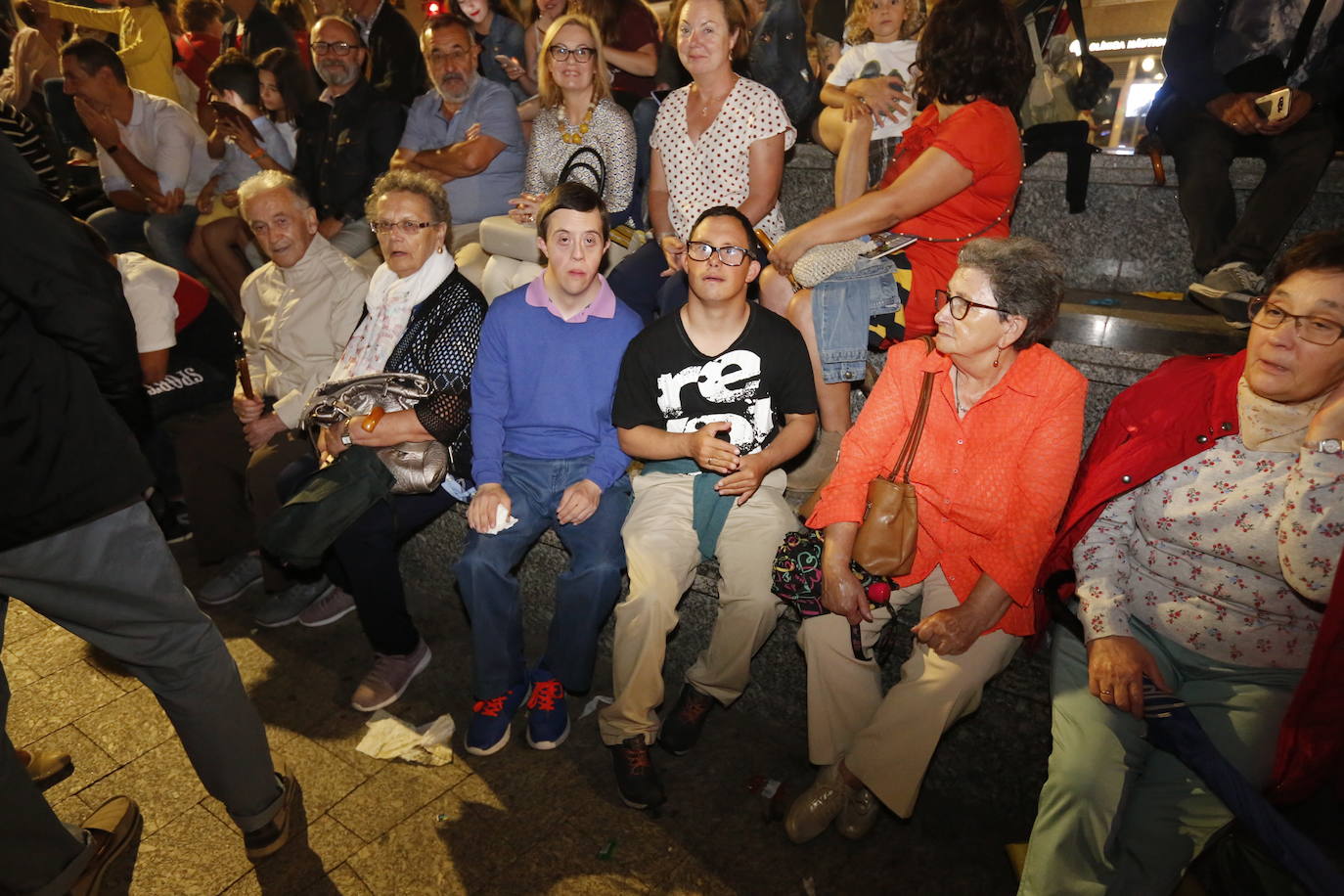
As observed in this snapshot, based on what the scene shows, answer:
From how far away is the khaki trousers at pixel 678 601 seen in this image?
2.62m

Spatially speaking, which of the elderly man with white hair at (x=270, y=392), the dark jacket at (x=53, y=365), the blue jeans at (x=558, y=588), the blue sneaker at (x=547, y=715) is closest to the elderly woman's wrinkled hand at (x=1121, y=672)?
the blue jeans at (x=558, y=588)

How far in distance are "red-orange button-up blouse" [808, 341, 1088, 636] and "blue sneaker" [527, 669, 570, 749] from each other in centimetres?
123

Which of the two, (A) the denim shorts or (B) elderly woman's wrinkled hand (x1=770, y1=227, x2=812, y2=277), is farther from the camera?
(B) elderly woman's wrinkled hand (x1=770, y1=227, x2=812, y2=277)

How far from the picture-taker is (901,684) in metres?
2.30

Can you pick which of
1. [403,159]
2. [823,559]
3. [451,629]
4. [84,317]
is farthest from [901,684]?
[403,159]

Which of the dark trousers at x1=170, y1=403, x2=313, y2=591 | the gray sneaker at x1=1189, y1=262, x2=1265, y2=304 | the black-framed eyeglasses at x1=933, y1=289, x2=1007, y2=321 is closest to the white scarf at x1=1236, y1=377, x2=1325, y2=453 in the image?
the black-framed eyeglasses at x1=933, y1=289, x2=1007, y2=321

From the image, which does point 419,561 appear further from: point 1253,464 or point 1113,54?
point 1113,54

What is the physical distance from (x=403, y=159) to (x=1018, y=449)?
4069mm

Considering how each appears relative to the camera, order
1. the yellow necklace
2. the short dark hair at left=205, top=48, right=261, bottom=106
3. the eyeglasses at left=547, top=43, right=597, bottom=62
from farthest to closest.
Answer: the short dark hair at left=205, top=48, right=261, bottom=106 → the yellow necklace → the eyeglasses at left=547, top=43, right=597, bottom=62

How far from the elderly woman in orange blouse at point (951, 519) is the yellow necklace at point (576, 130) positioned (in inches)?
95.9

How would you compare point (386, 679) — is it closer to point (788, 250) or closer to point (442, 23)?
point (788, 250)

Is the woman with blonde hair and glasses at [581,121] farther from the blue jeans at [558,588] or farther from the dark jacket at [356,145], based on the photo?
the blue jeans at [558,588]

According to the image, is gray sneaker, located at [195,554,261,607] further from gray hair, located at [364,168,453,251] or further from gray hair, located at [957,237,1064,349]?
gray hair, located at [957,237,1064,349]

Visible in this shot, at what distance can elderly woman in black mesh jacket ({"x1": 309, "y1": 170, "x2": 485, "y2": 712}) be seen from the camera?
121 inches
